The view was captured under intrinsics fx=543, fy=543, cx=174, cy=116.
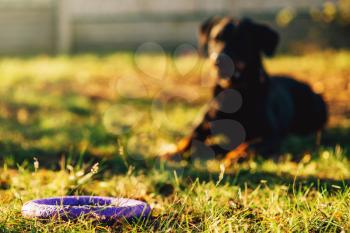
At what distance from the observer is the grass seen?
8.55ft

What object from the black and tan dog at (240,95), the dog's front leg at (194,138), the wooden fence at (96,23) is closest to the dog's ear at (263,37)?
the black and tan dog at (240,95)

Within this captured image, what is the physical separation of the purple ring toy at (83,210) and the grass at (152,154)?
46 mm

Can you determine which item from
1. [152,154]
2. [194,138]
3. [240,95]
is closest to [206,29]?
[240,95]

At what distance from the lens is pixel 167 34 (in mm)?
12562

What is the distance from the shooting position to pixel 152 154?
4500mm

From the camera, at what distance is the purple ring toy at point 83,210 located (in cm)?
248

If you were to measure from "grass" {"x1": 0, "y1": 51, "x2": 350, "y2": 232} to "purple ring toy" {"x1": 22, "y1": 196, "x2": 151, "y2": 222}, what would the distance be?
1.8 inches

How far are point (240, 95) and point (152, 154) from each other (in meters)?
0.95

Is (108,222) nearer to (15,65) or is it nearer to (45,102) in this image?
(45,102)

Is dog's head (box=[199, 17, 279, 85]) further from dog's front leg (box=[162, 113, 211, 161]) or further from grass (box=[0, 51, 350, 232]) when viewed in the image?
grass (box=[0, 51, 350, 232])

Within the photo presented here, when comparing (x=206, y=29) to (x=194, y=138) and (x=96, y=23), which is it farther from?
(x=96, y=23)

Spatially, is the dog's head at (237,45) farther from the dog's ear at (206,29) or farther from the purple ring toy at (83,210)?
the purple ring toy at (83,210)

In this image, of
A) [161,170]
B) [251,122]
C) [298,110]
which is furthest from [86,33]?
[161,170]

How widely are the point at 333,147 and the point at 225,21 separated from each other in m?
1.49
